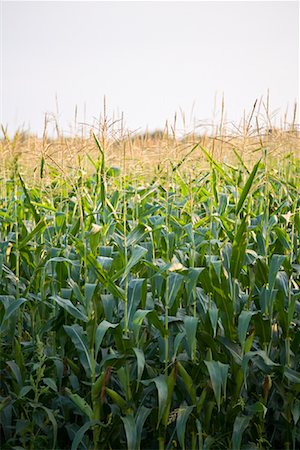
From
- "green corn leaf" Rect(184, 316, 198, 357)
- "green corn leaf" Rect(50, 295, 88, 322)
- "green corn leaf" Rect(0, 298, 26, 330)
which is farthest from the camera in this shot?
"green corn leaf" Rect(0, 298, 26, 330)

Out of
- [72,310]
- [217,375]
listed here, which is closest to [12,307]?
[72,310]

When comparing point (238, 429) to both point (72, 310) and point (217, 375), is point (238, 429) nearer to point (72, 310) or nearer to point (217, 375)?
point (217, 375)

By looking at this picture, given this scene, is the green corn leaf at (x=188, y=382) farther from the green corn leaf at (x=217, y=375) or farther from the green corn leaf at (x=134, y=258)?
the green corn leaf at (x=134, y=258)

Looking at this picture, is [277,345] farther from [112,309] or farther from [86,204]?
[86,204]

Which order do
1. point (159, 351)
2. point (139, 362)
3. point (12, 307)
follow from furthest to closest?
point (12, 307), point (159, 351), point (139, 362)

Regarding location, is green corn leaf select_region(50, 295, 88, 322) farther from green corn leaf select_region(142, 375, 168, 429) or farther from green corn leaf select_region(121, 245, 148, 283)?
green corn leaf select_region(142, 375, 168, 429)

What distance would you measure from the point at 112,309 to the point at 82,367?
51cm

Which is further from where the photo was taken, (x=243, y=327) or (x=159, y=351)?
(x=159, y=351)

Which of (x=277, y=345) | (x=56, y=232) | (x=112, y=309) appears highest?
(x=56, y=232)

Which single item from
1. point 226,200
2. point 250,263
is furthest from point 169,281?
point 226,200

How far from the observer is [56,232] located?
4.49 metres

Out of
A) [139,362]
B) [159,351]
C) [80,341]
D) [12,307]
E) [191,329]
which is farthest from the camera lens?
[12,307]

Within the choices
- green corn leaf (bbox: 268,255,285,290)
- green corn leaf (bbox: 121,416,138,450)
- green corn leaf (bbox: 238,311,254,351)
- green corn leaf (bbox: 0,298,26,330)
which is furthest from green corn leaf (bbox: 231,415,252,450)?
green corn leaf (bbox: 0,298,26,330)

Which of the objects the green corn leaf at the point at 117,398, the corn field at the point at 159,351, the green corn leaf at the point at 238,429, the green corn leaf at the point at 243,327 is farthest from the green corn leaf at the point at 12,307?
the green corn leaf at the point at 238,429
